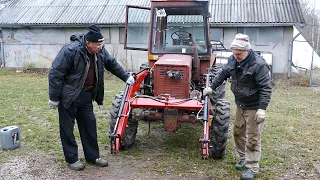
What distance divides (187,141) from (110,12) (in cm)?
1157

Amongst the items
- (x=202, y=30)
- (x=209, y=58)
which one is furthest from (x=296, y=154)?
(x=202, y=30)

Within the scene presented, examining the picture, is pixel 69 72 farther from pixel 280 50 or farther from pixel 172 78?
pixel 280 50

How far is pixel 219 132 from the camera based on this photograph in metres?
4.86

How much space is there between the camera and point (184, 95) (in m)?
5.45

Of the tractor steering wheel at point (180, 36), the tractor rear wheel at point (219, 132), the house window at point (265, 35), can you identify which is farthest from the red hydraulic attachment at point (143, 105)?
the house window at point (265, 35)

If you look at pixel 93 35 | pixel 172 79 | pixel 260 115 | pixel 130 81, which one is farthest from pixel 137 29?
pixel 260 115

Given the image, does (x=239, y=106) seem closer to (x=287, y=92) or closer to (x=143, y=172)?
(x=143, y=172)

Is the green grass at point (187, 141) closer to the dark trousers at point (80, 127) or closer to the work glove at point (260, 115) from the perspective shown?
the dark trousers at point (80, 127)

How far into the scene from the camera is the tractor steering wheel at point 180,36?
21.0 feet

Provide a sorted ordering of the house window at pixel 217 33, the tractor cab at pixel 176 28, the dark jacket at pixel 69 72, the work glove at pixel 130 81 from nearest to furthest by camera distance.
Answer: the dark jacket at pixel 69 72 → the work glove at pixel 130 81 → the tractor cab at pixel 176 28 → the house window at pixel 217 33

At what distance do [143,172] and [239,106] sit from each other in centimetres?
142

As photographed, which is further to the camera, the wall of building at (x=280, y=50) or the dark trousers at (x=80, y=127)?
the wall of building at (x=280, y=50)

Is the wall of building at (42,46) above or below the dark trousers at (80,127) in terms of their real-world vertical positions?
above

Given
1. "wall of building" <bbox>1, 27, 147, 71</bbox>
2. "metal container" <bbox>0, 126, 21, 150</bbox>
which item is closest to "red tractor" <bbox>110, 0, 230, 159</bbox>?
"metal container" <bbox>0, 126, 21, 150</bbox>
